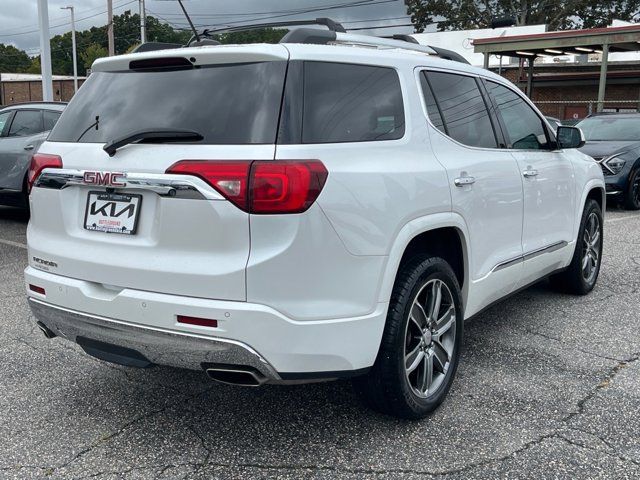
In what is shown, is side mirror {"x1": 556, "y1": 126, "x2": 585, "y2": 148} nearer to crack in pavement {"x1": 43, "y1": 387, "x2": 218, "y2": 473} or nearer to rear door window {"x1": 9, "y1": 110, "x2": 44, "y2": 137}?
crack in pavement {"x1": 43, "y1": 387, "x2": 218, "y2": 473}

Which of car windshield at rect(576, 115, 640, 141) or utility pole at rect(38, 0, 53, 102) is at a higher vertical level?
utility pole at rect(38, 0, 53, 102)

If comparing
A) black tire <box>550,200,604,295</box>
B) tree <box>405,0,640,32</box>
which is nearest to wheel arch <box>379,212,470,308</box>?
black tire <box>550,200,604,295</box>

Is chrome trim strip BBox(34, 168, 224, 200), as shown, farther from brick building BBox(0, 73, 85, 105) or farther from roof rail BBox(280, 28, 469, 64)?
brick building BBox(0, 73, 85, 105)

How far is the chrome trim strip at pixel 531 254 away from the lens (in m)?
4.12

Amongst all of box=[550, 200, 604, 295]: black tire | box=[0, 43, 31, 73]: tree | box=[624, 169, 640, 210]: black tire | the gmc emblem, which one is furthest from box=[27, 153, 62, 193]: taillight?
box=[0, 43, 31, 73]: tree

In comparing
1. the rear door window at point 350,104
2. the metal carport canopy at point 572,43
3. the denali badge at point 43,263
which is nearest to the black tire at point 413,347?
the rear door window at point 350,104

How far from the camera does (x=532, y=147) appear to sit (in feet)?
15.6

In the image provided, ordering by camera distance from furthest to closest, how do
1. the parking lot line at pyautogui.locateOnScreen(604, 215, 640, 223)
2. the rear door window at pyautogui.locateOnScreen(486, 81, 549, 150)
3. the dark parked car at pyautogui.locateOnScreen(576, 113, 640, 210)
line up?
1. the dark parked car at pyautogui.locateOnScreen(576, 113, 640, 210)
2. the parking lot line at pyautogui.locateOnScreen(604, 215, 640, 223)
3. the rear door window at pyautogui.locateOnScreen(486, 81, 549, 150)

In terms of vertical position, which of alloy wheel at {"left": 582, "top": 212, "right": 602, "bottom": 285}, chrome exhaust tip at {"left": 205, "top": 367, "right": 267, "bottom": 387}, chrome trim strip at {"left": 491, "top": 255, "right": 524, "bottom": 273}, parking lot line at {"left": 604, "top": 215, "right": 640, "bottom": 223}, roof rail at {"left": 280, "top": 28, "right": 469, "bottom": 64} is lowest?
parking lot line at {"left": 604, "top": 215, "right": 640, "bottom": 223}

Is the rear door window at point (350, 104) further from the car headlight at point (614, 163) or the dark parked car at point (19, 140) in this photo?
the car headlight at point (614, 163)

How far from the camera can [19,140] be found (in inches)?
368

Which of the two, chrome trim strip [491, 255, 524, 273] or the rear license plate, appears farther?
chrome trim strip [491, 255, 524, 273]

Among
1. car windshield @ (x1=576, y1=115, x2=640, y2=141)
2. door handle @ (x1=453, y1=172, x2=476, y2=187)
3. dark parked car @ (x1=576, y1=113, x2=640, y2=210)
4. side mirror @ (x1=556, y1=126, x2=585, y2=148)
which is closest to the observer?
door handle @ (x1=453, y1=172, x2=476, y2=187)

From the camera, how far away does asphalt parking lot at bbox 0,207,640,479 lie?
2.99 metres
